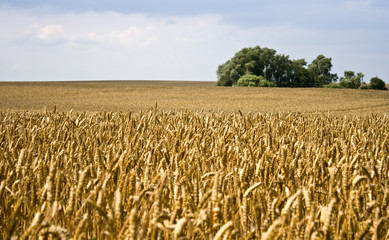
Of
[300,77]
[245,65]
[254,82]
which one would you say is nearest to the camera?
[254,82]

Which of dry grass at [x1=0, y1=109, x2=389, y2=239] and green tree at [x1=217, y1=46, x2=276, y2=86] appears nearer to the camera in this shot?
dry grass at [x1=0, y1=109, x2=389, y2=239]

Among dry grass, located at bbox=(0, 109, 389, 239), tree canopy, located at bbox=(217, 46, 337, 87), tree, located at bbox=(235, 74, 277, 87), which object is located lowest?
dry grass, located at bbox=(0, 109, 389, 239)

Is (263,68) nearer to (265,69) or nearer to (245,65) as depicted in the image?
(265,69)

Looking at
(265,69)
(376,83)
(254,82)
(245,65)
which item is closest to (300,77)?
(265,69)

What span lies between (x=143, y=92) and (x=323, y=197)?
100ft

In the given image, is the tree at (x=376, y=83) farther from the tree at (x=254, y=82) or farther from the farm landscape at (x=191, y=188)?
the farm landscape at (x=191, y=188)

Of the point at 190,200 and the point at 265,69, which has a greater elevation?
the point at 265,69

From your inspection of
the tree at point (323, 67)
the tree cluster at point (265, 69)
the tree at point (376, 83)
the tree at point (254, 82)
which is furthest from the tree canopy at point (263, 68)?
the tree at point (323, 67)

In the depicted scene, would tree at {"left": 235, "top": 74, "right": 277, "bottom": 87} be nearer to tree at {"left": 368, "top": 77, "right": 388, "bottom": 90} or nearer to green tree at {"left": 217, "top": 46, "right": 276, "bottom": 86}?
green tree at {"left": 217, "top": 46, "right": 276, "bottom": 86}

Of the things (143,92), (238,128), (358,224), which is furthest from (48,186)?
(143,92)

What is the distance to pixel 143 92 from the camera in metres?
32.8

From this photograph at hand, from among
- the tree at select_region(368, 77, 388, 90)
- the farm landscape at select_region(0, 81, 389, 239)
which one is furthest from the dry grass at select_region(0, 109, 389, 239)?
the tree at select_region(368, 77, 388, 90)

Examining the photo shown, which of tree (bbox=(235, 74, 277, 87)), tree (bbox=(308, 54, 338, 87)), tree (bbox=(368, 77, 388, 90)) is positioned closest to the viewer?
tree (bbox=(235, 74, 277, 87))

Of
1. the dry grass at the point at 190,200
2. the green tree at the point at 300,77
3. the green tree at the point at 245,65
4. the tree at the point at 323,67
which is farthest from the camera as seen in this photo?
the tree at the point at 323,67
